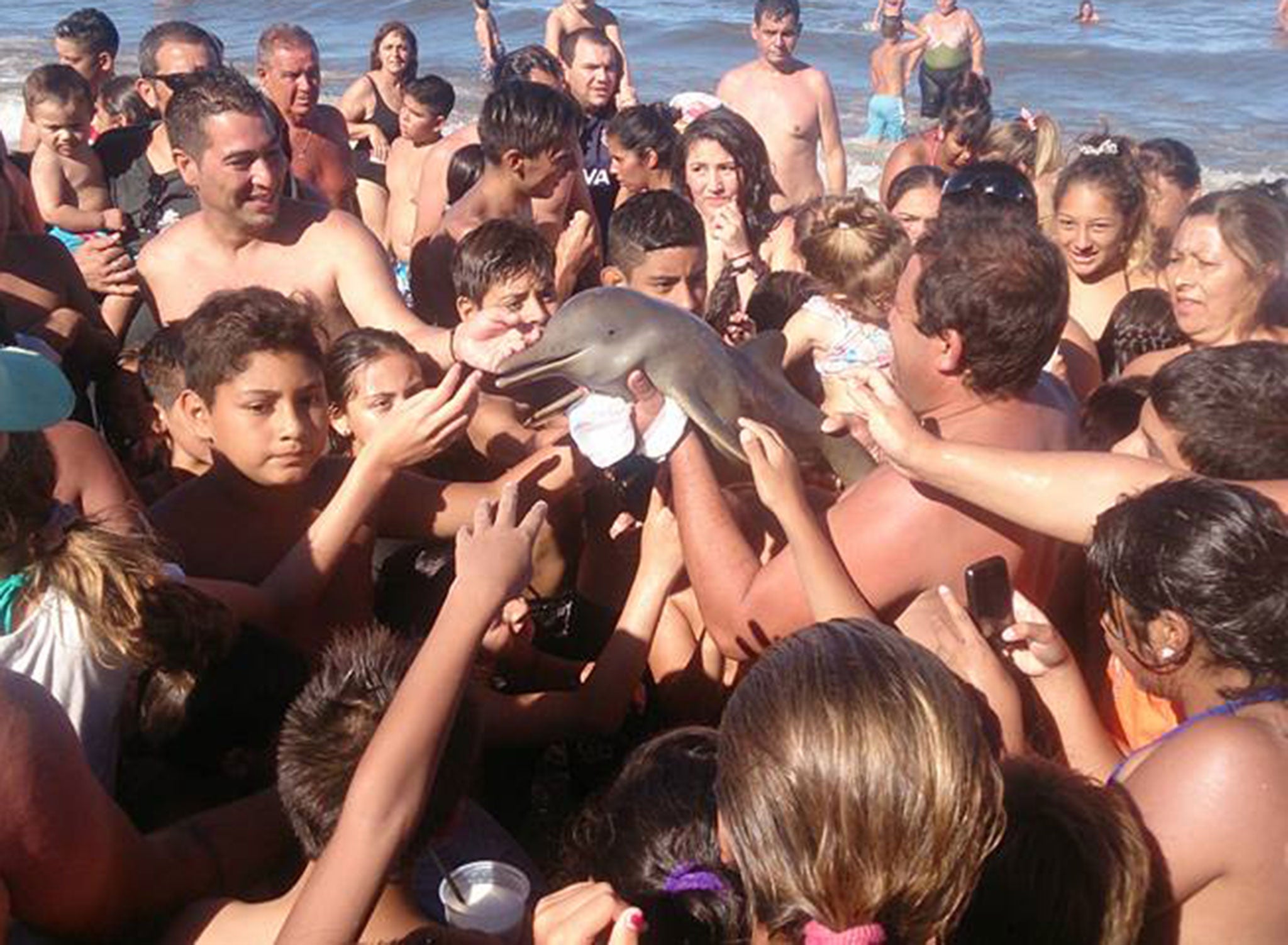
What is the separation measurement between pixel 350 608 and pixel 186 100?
1923 millimetres

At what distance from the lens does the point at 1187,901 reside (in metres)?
2.05

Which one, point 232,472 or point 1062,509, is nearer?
point 1062,509

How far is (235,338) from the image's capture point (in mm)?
3244

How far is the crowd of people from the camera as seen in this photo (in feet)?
6.15

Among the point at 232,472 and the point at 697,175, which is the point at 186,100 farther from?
the point at 697,175

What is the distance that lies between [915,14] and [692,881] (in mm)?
22626

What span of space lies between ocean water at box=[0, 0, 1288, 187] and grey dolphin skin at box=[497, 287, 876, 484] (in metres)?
12.6

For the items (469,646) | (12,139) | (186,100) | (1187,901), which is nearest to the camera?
(1187,901)

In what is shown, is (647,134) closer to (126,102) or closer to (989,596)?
(126,102)

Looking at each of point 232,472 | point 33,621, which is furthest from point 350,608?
point 33,621

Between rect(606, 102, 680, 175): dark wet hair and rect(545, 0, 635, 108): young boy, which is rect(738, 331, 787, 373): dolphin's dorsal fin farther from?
rect(545, 0, 635, 108): young boy

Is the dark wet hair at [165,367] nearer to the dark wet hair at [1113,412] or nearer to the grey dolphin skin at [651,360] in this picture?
the grey dolphin skin at [651,360]

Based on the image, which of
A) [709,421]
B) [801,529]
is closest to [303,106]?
[709,421]

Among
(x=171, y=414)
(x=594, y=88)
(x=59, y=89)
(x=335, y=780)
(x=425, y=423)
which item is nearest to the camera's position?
(x=335, y=780)
